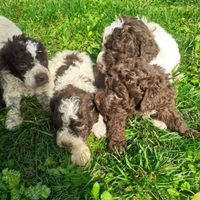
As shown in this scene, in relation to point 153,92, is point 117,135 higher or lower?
lower

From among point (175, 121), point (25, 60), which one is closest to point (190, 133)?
point (175, 121)

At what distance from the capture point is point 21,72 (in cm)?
313

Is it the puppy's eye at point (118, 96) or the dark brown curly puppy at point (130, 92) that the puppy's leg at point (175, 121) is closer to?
the dark brown curly puppy at point (130, 92)

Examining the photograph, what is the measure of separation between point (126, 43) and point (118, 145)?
175 cm

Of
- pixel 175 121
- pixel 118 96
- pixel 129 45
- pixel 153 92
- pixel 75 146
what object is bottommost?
pixel 75 146

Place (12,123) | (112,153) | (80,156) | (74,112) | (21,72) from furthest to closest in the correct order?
(12,123), (21,72), (112,153), (80,156), (74,112)

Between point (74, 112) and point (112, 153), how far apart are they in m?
0.98

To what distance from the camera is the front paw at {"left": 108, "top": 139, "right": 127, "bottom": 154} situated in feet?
9.62

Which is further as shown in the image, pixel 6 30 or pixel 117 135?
pixel 6 30

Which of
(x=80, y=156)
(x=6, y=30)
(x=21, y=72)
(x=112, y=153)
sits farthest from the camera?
(x=6, y=30)

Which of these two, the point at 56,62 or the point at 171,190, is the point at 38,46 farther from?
the point at 171,190

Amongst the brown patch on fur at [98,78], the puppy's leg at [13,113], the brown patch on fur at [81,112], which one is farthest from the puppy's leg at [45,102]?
the brown patch on fur at [98,78]

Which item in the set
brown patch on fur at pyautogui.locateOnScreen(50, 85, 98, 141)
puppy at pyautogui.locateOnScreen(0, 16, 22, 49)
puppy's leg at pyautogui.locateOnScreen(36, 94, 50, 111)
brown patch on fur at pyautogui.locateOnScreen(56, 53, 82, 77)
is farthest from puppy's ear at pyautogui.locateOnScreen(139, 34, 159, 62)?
puppy at pyautogui.locateOnScreen(0, 16, 22, 49)

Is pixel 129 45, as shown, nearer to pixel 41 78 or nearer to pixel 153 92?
pixel 153 92
